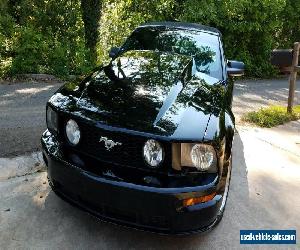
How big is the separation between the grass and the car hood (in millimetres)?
2886

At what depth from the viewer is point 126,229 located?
3.48m

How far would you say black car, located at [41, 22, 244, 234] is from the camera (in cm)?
297

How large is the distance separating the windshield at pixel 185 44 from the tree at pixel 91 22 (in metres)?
4.21

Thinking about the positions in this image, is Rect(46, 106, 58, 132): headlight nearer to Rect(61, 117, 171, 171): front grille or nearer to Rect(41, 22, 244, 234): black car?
Rect(41, 22, 244, 234): black car

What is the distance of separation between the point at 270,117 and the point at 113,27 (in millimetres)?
5147

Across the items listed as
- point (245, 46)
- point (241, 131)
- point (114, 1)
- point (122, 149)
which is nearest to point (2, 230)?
point (122, 149)

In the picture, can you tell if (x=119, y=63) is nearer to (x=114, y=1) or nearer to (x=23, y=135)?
(x=23, y=135)

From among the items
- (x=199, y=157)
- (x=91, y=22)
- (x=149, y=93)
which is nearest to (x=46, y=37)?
(x=91, y=22)

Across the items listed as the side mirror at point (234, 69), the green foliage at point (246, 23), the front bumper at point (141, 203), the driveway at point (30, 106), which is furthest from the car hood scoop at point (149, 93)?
the green foliage at point (246, 23)

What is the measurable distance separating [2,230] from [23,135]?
6.72 ft

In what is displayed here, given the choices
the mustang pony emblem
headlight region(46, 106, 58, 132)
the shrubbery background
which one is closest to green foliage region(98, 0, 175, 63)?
the shrubbery background

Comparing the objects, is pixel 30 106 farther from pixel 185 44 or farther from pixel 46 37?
pixel 46 37

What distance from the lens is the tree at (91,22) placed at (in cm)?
931

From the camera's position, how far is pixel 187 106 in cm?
346
